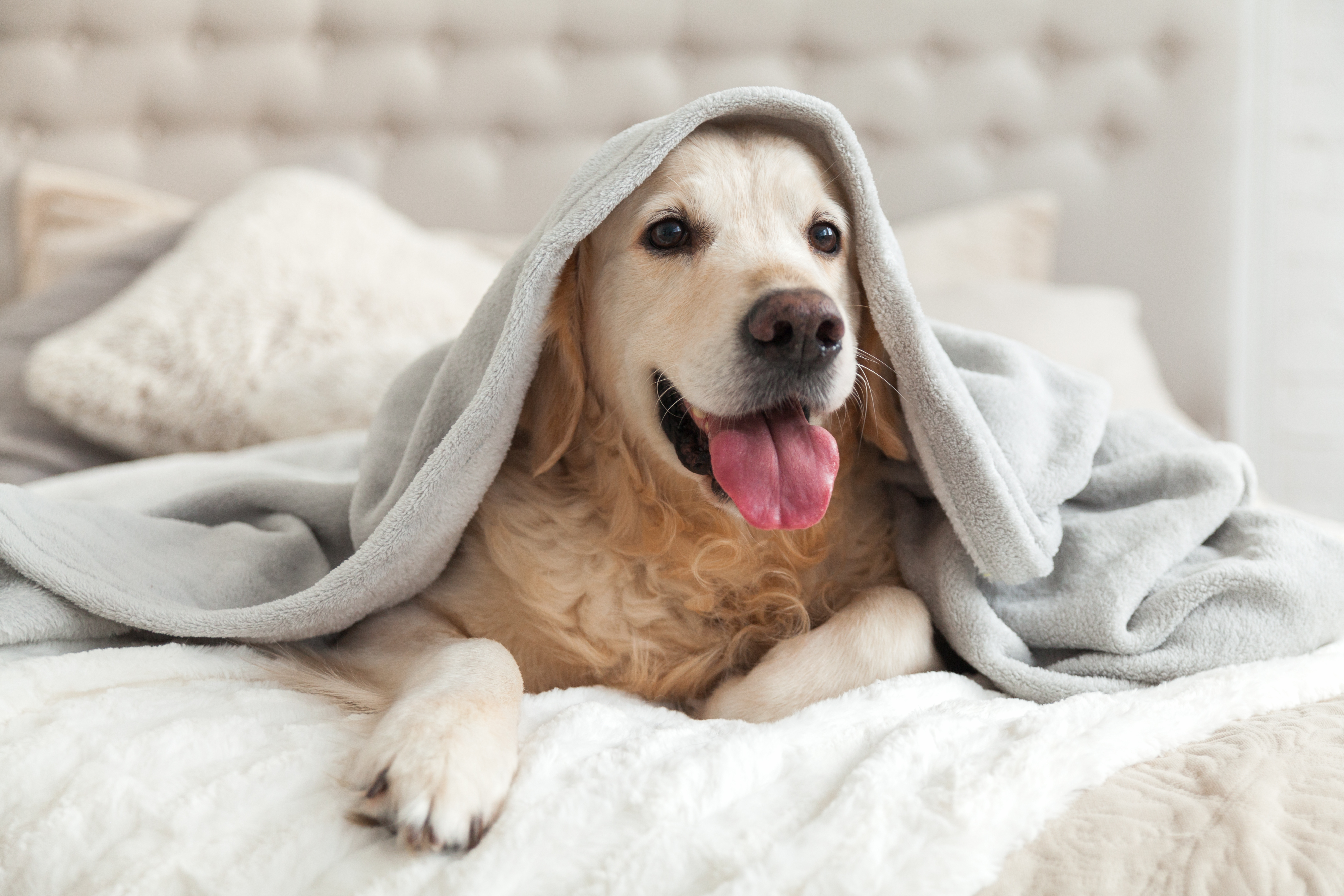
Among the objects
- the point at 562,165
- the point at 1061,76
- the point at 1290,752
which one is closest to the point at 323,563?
the point at 1290,752

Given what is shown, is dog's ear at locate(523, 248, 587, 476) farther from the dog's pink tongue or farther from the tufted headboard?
the tufted headboard

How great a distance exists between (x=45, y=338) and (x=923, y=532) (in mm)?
2290

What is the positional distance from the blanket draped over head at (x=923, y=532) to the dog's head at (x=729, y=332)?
0.06 metres

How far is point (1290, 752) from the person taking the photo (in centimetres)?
82

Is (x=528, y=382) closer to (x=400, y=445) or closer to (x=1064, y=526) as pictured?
(x=400, y=445)

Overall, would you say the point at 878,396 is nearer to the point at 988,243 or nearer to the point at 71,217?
the point at 988,243

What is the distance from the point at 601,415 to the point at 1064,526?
0.72 meters

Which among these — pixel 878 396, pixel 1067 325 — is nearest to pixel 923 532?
pixel 878 396

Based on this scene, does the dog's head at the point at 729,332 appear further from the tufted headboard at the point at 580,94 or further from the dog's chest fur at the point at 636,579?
the tufted headboard at the point at 580,94

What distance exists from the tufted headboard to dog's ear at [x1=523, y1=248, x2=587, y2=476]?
2.10 m

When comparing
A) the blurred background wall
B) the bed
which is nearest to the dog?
the bed

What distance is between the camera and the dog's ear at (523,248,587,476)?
1326 millimetres

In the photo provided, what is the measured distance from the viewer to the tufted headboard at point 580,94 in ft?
10.4

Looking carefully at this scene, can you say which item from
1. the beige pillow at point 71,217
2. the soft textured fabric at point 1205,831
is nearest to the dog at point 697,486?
the soft textured fabric at point 1205,831
